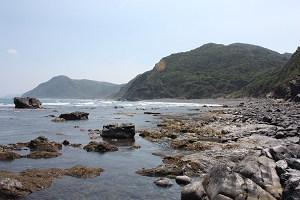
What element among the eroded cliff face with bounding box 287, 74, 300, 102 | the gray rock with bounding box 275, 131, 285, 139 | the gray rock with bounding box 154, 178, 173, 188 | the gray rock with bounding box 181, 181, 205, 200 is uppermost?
the eroded cliff face with bounding box 287, 74, 300, 102

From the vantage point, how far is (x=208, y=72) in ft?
522

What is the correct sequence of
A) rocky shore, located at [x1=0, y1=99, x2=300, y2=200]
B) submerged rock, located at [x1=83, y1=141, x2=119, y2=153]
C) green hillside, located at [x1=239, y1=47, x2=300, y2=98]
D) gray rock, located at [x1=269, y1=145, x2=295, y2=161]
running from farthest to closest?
green hillside, located at [x1=239, y1=47, x2=300, y2=98] → submerged rock, located at [x1=83, y1=141, x2=119, y2=153] → gray rock, located at [x1=269, y1=145, x2=295, y2=161] → rocky shore, located at [x1=0, y1=99, x2=300, y2=200]

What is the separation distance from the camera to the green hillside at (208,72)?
5354 inches

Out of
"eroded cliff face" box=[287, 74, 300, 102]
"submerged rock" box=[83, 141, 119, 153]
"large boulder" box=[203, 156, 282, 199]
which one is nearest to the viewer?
"large boulder" box=[203, 156, 282, 199]

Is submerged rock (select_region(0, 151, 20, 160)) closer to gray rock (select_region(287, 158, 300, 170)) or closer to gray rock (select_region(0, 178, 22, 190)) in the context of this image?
gray rock (select_region(0, 178, 22, 190))

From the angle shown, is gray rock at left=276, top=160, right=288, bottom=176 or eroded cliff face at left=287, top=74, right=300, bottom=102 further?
eroded cliff face at left=287, top=74, right=300, bottom=102

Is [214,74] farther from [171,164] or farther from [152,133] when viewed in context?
[171,164]

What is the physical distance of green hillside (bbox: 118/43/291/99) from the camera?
446 feet

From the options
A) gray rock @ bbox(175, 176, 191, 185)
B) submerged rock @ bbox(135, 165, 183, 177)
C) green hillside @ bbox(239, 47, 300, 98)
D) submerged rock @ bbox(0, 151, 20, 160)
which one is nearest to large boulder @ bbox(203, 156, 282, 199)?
gray rock @ bbox(175, 176, 191, 185)

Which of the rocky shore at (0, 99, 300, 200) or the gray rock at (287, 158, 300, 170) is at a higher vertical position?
the gray rock at (287, 158, 300, 170)

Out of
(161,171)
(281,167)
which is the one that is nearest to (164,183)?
(161,171)

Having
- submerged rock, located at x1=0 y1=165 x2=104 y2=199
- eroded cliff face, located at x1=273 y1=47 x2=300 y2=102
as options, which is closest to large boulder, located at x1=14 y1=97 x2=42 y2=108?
submerged rock, located at x1=0 y1=165 x2=104 y2=199

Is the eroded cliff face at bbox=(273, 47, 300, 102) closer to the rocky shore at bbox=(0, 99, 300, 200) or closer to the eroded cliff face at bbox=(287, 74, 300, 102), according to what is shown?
the eroded cliff face at bbox=(287, 74, 300, 102)

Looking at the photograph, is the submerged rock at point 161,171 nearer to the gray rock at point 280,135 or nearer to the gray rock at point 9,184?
the gray rock at point 9,184
